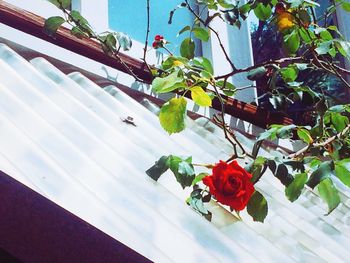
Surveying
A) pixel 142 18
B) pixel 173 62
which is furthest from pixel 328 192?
pixel 142 18

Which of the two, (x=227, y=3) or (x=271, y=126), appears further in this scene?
(x=227, y=3)

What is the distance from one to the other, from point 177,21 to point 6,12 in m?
1.30

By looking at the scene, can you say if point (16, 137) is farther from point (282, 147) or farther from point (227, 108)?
point (282, 147)

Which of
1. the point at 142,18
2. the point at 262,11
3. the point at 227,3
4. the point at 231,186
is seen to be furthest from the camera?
the point at 142,18

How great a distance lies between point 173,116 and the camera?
140 cm

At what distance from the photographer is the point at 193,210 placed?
131 centimetres

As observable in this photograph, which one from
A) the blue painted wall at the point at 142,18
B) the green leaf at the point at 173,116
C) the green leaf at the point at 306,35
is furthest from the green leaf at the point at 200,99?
the blue painted wall at the point at 142,18

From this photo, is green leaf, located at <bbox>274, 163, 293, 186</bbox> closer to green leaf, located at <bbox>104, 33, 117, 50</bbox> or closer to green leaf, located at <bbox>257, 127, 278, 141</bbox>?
green leaf, located at <bbox>257, 127, 278, 141</bbox>

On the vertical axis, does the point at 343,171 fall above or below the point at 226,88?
above

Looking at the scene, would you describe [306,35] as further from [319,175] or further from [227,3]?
[319,175]

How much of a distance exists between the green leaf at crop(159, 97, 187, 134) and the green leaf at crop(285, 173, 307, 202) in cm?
39

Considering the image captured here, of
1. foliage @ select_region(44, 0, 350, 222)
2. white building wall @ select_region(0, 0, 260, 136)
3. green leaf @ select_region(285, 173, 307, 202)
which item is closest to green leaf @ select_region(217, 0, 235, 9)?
foliage @ select_region(44, 0, 350, 222)

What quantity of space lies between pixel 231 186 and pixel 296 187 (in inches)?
12.1

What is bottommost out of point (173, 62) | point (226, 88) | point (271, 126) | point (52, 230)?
point (226, 88)
